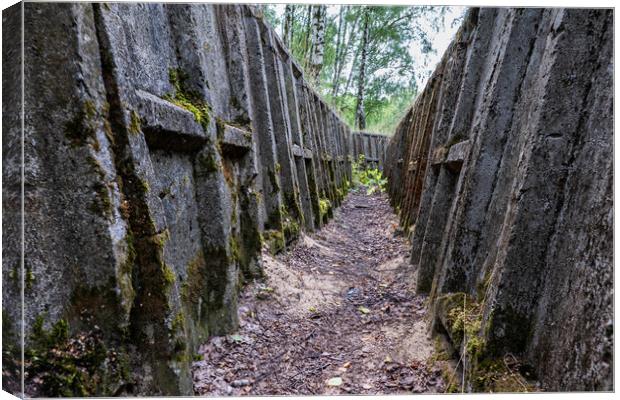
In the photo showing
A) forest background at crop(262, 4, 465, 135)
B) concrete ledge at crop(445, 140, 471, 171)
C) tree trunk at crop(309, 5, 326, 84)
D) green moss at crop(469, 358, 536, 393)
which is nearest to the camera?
green moss at crop(469, 358, 536, 393)

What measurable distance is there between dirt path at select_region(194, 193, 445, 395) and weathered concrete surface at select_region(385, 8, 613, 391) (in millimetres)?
431

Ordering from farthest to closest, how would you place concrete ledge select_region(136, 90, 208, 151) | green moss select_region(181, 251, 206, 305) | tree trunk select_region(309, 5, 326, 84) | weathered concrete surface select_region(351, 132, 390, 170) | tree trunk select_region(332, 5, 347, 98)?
weathered concrete surface select_region(351, 132, 390, 170) → tree trunk select_region(309, 5, 326, 84) → tree trunk select_region(332, 5, 347, 98) → green moss select_region(181, 251, 206, 305) → concrete ledge select_region(136, 90, 208, 151)

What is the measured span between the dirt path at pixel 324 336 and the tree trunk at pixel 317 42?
534 centimetres

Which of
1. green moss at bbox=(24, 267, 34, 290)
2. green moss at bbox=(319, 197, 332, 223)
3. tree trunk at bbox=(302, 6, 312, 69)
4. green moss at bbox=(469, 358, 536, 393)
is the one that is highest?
tree trunk at bbox=(302, 6, 312, 69)

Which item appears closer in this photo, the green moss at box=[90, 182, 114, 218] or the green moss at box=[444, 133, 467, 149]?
the green moss at box=[90, 182, 114, 218]

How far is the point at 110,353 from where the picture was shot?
176 centimetres

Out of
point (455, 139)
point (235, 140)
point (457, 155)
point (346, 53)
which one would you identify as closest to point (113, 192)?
point (235, 140)

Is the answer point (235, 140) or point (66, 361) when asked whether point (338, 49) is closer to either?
point (235, 140)

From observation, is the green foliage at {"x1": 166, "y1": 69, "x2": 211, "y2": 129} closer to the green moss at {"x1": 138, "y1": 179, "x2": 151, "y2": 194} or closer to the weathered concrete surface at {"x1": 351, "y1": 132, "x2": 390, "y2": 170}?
the green moss at {"x1": 138, "y1": 179, "x2": 151, "y2": 194}

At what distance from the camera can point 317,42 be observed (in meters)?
9.14

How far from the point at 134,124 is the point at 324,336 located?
1940 millimetres

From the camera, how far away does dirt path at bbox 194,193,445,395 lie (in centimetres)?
239

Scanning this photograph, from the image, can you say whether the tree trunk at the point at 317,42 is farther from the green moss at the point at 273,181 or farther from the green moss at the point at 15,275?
the green moss at the point at 15,275

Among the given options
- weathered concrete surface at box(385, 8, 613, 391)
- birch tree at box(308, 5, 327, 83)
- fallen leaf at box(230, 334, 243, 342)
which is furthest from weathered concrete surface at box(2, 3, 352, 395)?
birch tree at box(308, 5, 327, 83)
